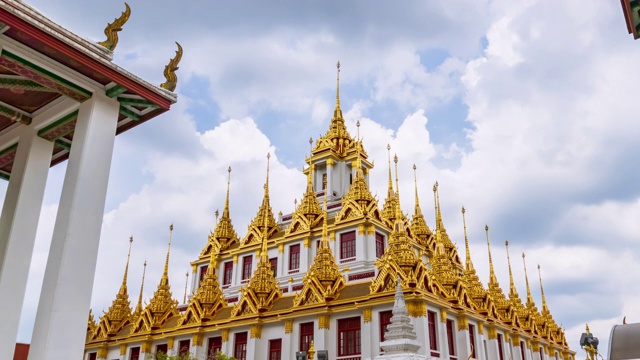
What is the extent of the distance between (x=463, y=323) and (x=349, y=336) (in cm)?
586

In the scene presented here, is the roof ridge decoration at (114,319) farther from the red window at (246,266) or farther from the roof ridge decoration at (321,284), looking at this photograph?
the roof ridge decoration at (321,284)

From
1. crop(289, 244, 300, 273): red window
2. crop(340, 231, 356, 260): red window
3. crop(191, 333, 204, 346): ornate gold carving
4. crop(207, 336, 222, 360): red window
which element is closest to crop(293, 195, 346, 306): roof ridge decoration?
crop(340, 231, 356, 260): red window

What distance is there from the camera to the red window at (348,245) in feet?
106

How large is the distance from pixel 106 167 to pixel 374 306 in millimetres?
15503

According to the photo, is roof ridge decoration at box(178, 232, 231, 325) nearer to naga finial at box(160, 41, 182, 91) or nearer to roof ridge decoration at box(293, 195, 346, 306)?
roof ridge decoration at box(293, 195, 346, 306)

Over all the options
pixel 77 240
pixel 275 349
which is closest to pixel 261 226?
pixel 275 349

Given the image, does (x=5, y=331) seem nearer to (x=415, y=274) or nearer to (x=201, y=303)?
(x=415, y=274)

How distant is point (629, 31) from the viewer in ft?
34.9

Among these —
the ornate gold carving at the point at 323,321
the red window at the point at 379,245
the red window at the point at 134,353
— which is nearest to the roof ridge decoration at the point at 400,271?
the ornate gold carving at the point at 323,321

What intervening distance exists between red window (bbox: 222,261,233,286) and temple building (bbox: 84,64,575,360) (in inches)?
3.4

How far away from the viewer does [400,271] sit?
24250mm

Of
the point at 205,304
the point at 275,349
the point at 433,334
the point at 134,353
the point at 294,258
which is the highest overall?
the point at 294,258

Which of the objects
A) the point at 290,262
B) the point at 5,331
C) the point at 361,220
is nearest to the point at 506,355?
the point at 361,220

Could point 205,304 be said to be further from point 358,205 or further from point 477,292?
point 477,292
